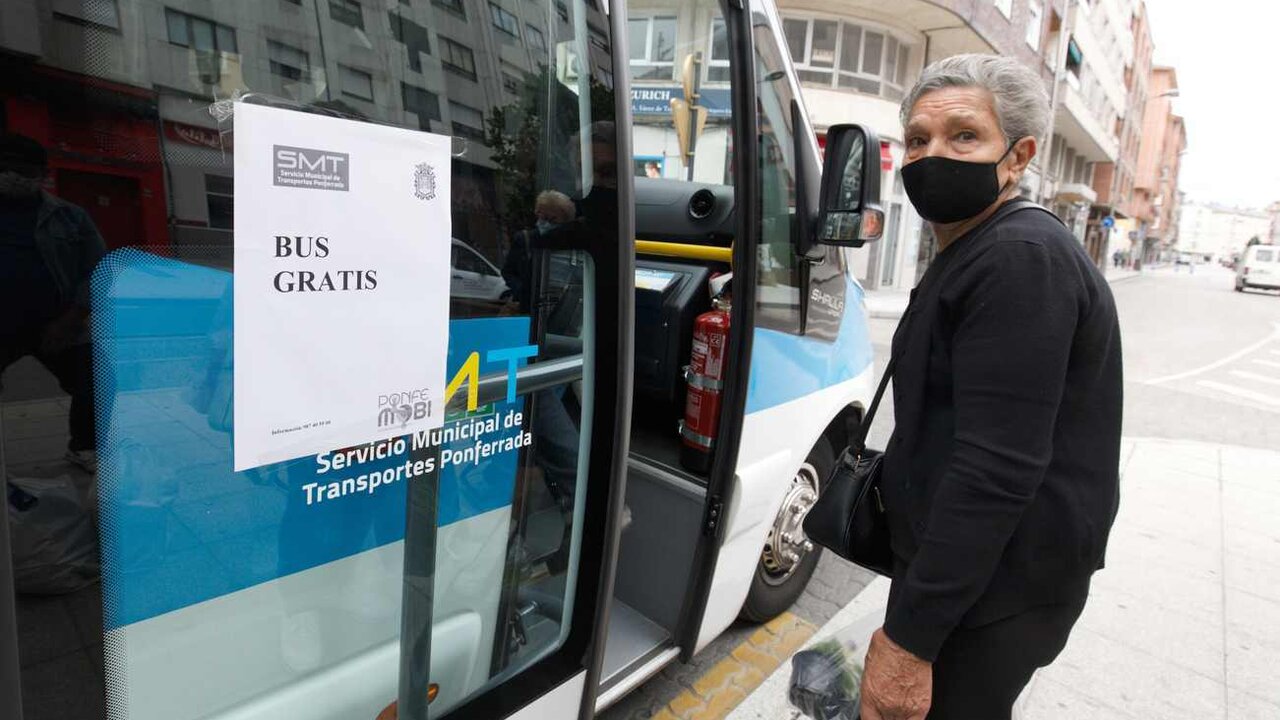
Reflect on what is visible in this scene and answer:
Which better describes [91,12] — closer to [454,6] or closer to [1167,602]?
[454,6]

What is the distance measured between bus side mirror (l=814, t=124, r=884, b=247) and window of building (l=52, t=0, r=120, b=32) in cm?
181

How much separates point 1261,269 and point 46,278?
43831 millimetres

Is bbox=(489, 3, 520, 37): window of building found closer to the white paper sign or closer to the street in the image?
the white paper sign

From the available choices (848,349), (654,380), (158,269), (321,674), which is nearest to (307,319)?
(158,269)

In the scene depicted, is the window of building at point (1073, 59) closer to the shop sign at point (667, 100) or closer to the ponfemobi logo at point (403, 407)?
the shop sign at point (667, 100)

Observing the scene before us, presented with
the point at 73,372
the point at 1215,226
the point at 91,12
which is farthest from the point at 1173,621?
the point at 1215,226

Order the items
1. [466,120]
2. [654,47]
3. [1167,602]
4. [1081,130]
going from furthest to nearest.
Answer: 1. [1081,130]
2. [1167,602]
3. [654,47]
4. [466,120]

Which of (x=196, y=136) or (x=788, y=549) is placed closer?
(x=196, y=136)

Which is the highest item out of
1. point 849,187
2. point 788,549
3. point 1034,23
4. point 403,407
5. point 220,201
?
point 1034,23

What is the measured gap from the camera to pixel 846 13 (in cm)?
1848

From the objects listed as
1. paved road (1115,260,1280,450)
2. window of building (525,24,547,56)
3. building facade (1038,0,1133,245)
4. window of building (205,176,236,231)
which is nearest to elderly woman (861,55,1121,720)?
window of building (525,24,547,56)

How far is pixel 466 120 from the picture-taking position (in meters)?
1.32

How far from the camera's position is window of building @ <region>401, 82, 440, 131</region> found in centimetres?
122

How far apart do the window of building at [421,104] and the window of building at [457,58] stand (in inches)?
2.7
